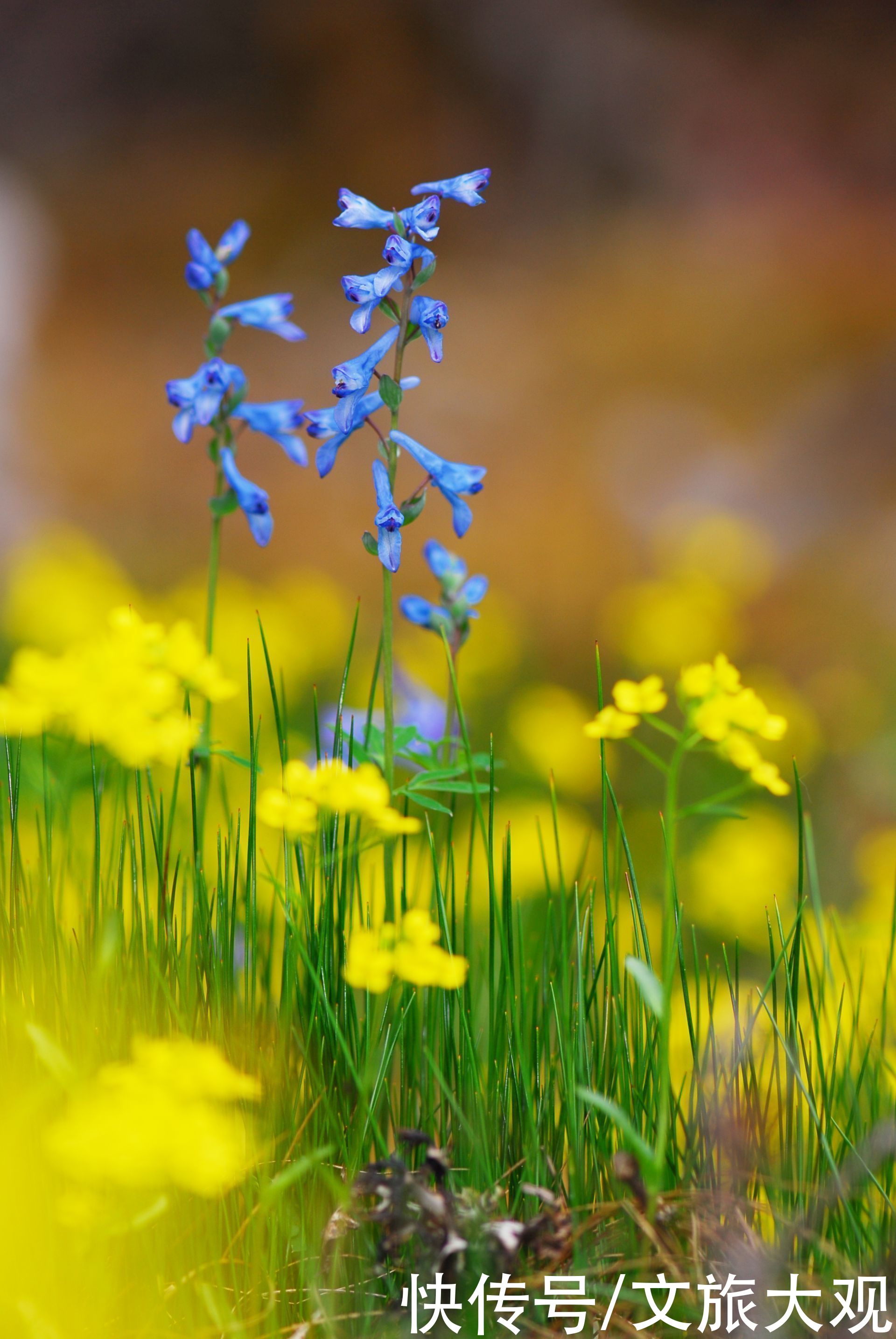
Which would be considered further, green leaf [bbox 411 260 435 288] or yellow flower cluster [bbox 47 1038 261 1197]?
green leaf [bbox 411 260 435 288]

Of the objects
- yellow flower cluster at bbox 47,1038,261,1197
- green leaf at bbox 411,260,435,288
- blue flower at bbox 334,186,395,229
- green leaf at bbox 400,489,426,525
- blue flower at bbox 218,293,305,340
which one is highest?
blue flower at bbox 334,186,395,229

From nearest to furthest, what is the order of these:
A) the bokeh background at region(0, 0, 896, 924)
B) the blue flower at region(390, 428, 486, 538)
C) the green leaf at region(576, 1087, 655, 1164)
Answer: the green leaf at region(576, 1087, 655, 1164) → the blue flower at region(390, 428, 486, 538) → the bokeh background at region(0, 0, 896, 924)

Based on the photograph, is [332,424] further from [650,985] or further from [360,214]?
[650,985]

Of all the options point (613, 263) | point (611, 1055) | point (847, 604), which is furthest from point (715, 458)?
point (611, 1055)

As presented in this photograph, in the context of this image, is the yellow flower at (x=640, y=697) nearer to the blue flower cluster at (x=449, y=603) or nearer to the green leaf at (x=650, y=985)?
the green leaf at (x=650, y=985)

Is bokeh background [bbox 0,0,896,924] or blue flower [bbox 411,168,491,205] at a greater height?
bokeh background [bbox 0,0,896,924]

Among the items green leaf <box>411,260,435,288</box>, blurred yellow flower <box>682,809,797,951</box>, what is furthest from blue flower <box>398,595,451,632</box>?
blurred yellow flower <box>682,809,797,951</box>

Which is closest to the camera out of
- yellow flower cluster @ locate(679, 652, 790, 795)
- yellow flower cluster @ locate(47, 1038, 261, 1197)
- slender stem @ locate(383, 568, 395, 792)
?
yellow flower cluster @ locate(47, 1038, 261, 1197)

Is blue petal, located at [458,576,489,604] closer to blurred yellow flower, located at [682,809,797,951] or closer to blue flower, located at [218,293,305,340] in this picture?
blue flower, located at [218,293,305,340]

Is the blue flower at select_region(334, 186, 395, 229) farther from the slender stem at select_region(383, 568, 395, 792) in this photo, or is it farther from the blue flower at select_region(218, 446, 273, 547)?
the slender stem at select_region(383, 568, 395, 792)

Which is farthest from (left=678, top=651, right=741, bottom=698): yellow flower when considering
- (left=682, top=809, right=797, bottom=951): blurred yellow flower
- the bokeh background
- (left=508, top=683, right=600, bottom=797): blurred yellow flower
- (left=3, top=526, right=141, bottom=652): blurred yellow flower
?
the bokeh background
